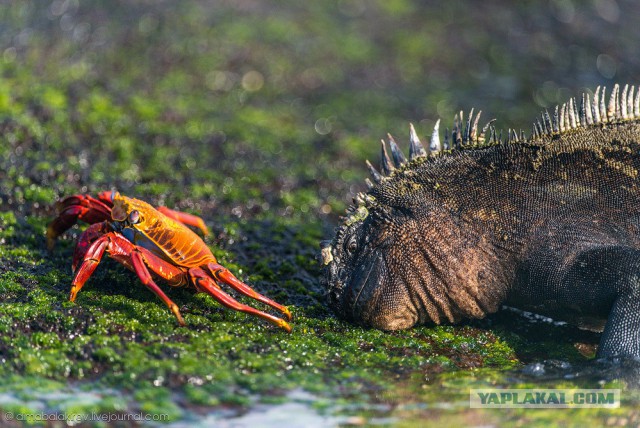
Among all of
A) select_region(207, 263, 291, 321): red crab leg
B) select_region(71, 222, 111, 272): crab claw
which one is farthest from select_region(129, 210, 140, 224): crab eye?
select_region(207, 263, 291, 321): red crab leg

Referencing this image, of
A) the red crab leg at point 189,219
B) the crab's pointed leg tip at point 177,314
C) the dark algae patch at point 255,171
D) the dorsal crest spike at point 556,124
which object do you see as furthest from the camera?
the red crab leg at point 189,219

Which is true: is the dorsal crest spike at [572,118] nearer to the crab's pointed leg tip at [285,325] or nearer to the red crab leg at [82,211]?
the crab's pointed leg tip at [285,325]

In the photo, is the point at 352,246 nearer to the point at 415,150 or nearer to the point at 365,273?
the point at 365,273

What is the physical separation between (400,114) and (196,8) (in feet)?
11.6

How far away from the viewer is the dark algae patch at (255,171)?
475 cm

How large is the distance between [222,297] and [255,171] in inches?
129

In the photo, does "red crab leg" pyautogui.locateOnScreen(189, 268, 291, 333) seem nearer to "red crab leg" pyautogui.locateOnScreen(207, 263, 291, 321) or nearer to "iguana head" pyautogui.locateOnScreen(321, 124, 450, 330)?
"red crab leg" pyautogui.locateOnScreen(207, 263, 291, 321)

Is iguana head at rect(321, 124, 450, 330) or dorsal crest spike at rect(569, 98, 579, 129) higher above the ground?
dorsal crest spike at rect(569, 98, 579, 129)

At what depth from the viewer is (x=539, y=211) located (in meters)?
5.76

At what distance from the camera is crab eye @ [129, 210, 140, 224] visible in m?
5.58

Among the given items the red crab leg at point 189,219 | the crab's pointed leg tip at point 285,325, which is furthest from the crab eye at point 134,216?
the crab's pointed leg tip at point 285,325

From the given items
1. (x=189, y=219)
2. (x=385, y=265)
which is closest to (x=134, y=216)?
(x=189, y=219)

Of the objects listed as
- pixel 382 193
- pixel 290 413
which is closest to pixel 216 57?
pixel 382 193

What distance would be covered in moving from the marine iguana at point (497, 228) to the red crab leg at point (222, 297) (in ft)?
1.71
